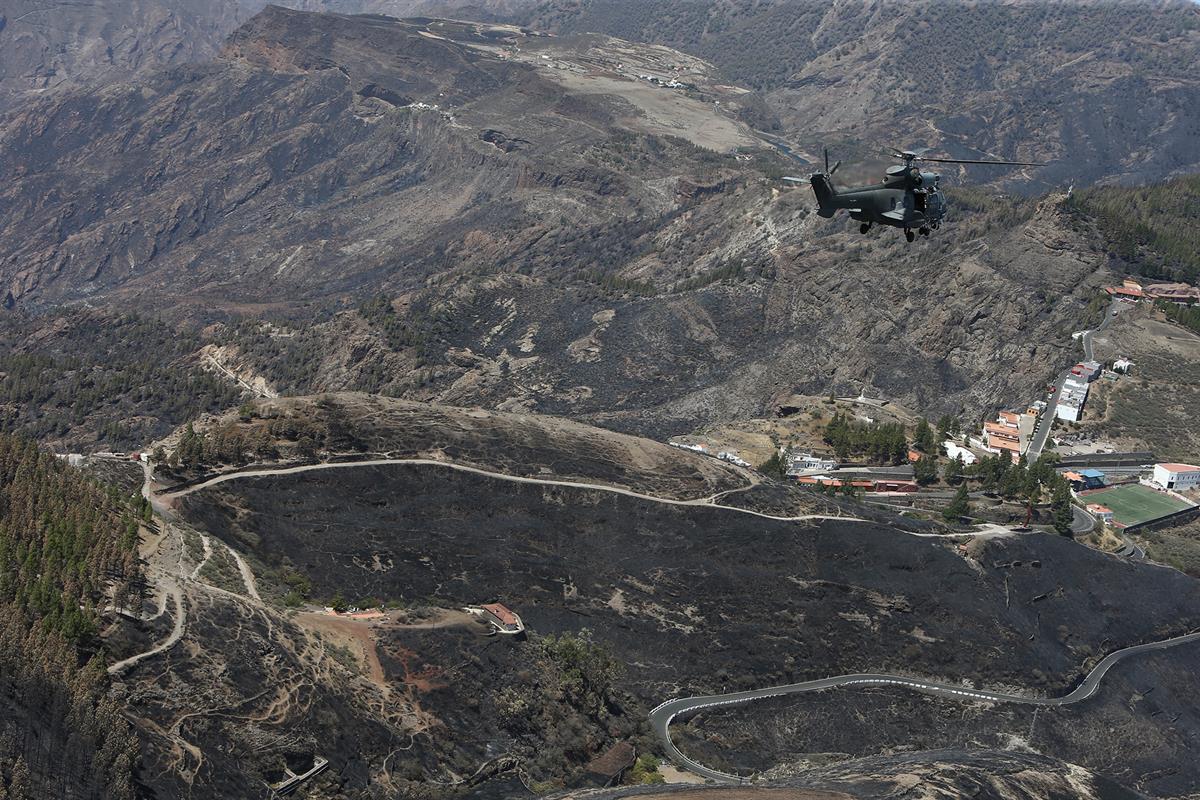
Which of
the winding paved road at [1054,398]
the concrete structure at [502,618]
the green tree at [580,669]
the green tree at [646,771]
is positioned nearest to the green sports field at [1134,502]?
the winding paved road at [1054,398]

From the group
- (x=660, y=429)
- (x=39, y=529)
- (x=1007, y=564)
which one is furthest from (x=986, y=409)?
(x=39, y=529)

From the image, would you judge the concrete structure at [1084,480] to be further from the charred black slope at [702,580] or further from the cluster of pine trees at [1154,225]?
the cluster of pine trees at [1154,225]

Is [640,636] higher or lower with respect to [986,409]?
higher

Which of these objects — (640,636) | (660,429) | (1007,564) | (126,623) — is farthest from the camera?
(660,429)

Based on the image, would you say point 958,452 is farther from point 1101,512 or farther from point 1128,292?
point 1128,292

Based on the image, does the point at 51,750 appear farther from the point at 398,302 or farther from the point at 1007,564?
the point at 398,302

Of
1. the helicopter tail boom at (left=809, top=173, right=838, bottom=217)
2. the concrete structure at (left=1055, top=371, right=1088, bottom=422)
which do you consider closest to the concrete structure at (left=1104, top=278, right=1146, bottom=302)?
the concrete structure at (left=1055, top=371, right=1088, bottom=422)

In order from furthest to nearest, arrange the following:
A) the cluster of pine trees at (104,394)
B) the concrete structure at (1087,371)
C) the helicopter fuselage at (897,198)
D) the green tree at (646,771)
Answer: the cluster of pine trees at (104,394)
the concrete structure at (1087,371)
the green tree at (646,771)
the helicopter fuselage at (897,198)
